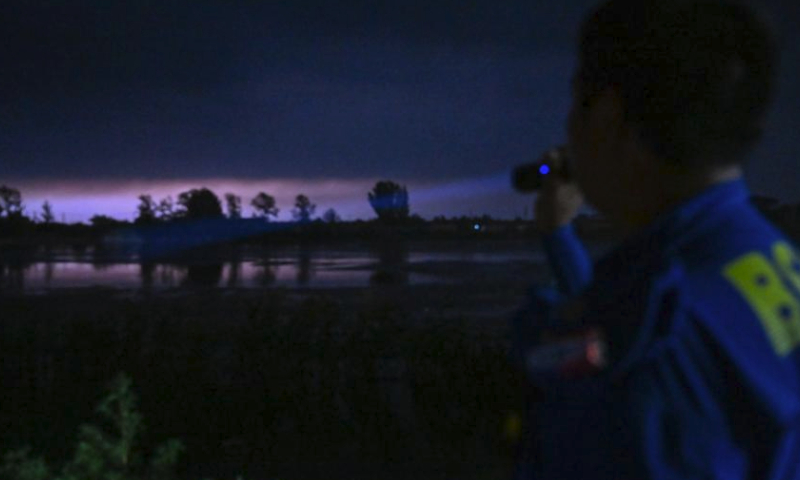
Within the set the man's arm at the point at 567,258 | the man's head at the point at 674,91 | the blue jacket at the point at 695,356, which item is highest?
the man's head at the point at 674,91

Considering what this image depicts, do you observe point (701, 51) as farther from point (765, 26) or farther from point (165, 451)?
point (165, 451)

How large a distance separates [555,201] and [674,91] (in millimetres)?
411

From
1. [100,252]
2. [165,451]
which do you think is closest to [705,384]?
[165,451]

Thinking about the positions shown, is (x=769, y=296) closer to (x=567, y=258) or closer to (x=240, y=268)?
(x=567, y=258)

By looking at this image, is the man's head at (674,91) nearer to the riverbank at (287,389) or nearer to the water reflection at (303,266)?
the riverbank at (287,389)

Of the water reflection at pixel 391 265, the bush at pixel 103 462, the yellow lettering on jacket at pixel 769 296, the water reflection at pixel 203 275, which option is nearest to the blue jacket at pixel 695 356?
the yellow lettering on jacket at pixel 769 296

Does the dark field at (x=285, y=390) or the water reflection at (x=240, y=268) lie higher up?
the water reflection at (x=240, y=268)

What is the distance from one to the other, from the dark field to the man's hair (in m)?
4.92

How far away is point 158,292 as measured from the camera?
12914mm

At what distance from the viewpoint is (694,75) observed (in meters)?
1.06

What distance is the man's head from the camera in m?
1.06

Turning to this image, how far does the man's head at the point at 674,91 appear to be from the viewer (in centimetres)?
106

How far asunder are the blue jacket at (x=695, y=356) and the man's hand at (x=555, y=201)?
0.38m

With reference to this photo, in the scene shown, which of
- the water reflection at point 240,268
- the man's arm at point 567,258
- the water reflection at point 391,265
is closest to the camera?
the man's arm at point 567,258
